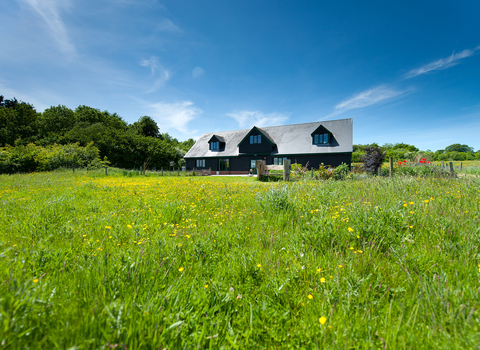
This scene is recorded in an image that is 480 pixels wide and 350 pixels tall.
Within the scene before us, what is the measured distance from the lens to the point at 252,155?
95.5 feet

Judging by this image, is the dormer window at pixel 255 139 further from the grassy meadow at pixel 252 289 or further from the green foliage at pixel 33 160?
the grassy meadow at pixel 252 289

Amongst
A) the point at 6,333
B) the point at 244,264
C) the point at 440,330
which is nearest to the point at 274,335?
the point at 244,264

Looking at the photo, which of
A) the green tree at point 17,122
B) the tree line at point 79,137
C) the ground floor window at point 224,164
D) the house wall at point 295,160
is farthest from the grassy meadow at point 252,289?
the green tree at point 17,122

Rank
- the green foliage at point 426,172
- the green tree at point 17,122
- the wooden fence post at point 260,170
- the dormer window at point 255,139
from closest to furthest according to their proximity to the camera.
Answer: the green foliage at point 426,172
the wooden fence post at point 260,170
the dormer window at point 255,139
the green tree at point 17,122

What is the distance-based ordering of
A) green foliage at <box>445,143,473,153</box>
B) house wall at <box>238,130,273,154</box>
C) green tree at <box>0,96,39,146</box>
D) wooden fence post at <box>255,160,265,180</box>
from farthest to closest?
1. green foliage at <box>445,143,473,153</box>
2. green tree at <box>0,96,39,146</box>
3. house wall at <box>238,130,273,154</box>
4. wooden fence post at <box>255,160,265,180</box>

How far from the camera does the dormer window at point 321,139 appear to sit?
2526 centimetres

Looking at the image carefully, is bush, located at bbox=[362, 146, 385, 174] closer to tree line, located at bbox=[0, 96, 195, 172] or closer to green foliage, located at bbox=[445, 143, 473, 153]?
tree line, located at bbox=[0, 96, 195, 172]

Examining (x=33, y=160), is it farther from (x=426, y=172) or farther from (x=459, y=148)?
(x=459, y=148)

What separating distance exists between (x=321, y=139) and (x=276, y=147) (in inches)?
239

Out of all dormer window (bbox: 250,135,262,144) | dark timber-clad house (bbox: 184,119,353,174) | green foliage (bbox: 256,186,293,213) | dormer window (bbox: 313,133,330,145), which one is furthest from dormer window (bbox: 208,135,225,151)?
green foliage (bbox: 256,186,293,213)

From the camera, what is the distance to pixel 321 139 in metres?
25.7

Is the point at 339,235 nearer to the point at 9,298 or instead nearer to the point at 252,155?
the point at 9,298

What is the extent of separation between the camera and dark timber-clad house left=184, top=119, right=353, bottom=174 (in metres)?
24.8

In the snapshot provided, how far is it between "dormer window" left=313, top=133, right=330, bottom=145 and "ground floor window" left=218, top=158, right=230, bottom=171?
43.5 ft
